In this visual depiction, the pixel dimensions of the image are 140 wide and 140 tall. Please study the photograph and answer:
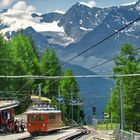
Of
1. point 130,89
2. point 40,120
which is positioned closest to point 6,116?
point 40,120

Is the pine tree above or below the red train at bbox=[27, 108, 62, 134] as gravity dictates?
above

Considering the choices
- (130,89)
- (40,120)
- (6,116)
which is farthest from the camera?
(130,89)

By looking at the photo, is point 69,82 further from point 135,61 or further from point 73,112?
point 135,61

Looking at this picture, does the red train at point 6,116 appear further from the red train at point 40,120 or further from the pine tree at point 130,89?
the pine tree at point 130,89

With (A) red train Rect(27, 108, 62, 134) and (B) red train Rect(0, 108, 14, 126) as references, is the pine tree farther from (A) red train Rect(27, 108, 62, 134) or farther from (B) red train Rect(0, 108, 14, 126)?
(B) red train Rect(0, 108, 14, 126)

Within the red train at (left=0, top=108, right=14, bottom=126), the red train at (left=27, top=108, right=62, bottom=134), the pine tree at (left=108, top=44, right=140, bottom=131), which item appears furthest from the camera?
the pine tree at (left=108, top=44, right=140, bottom=131)

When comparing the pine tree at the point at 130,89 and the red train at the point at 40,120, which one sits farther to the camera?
the pine tree at the point at 130,89

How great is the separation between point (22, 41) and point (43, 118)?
4329cm

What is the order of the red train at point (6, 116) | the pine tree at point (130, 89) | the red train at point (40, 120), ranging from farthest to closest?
the pine tree at point (130, 89), the red train at point (40, 120), the red train at point (6, 116)

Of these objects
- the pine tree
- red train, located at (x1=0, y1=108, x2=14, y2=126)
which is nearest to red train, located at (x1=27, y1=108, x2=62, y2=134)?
red train, located at (x1=0, y1=108, x2=14, y2=126)

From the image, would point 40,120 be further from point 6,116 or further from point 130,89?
point 130,89

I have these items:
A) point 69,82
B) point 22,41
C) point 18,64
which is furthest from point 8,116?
point 69,82

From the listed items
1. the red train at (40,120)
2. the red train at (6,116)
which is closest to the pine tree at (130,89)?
the red train at (40,120)

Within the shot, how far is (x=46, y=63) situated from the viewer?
405 ft
